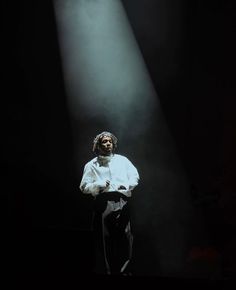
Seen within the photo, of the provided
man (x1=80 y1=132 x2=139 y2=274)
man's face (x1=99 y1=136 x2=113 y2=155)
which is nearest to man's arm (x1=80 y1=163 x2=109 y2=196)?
man (x1=80 y1=132 x2=139 y2=274)

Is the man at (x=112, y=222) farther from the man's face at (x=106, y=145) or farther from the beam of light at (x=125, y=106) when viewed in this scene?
the beam of light at (x=125, y=106)

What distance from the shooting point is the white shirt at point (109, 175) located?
16.4 feet

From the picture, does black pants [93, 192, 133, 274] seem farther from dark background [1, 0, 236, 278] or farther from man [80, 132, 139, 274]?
dark background [1, 0, 236, 278]

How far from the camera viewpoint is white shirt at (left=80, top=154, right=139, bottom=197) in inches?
197

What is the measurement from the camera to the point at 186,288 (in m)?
2.85

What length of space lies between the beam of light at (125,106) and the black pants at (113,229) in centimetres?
166

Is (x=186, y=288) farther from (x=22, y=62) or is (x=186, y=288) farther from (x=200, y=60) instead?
(x=22, y=62)

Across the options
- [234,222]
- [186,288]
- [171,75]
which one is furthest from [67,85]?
[186,288]

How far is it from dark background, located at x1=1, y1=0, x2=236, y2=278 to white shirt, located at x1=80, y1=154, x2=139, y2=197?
4.81 feet

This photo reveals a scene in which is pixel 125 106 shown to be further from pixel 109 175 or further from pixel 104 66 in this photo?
pixel 109 175

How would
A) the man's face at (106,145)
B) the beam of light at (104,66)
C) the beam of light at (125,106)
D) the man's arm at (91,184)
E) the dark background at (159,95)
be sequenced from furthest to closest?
the beam of light at (104,66) < the beam of light at (125,106) < the dark background at (159,95) < the man's face at (106,145) < the man's arm at (91,184)

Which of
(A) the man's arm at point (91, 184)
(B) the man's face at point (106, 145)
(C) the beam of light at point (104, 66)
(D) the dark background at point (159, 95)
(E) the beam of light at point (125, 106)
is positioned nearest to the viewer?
(A) the man's arm at point (91, 184)

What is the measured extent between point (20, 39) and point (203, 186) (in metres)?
3.28

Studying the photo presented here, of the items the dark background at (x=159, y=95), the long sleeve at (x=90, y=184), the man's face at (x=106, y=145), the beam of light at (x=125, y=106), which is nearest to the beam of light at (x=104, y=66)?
the beam of light at (x=125, y=106)
